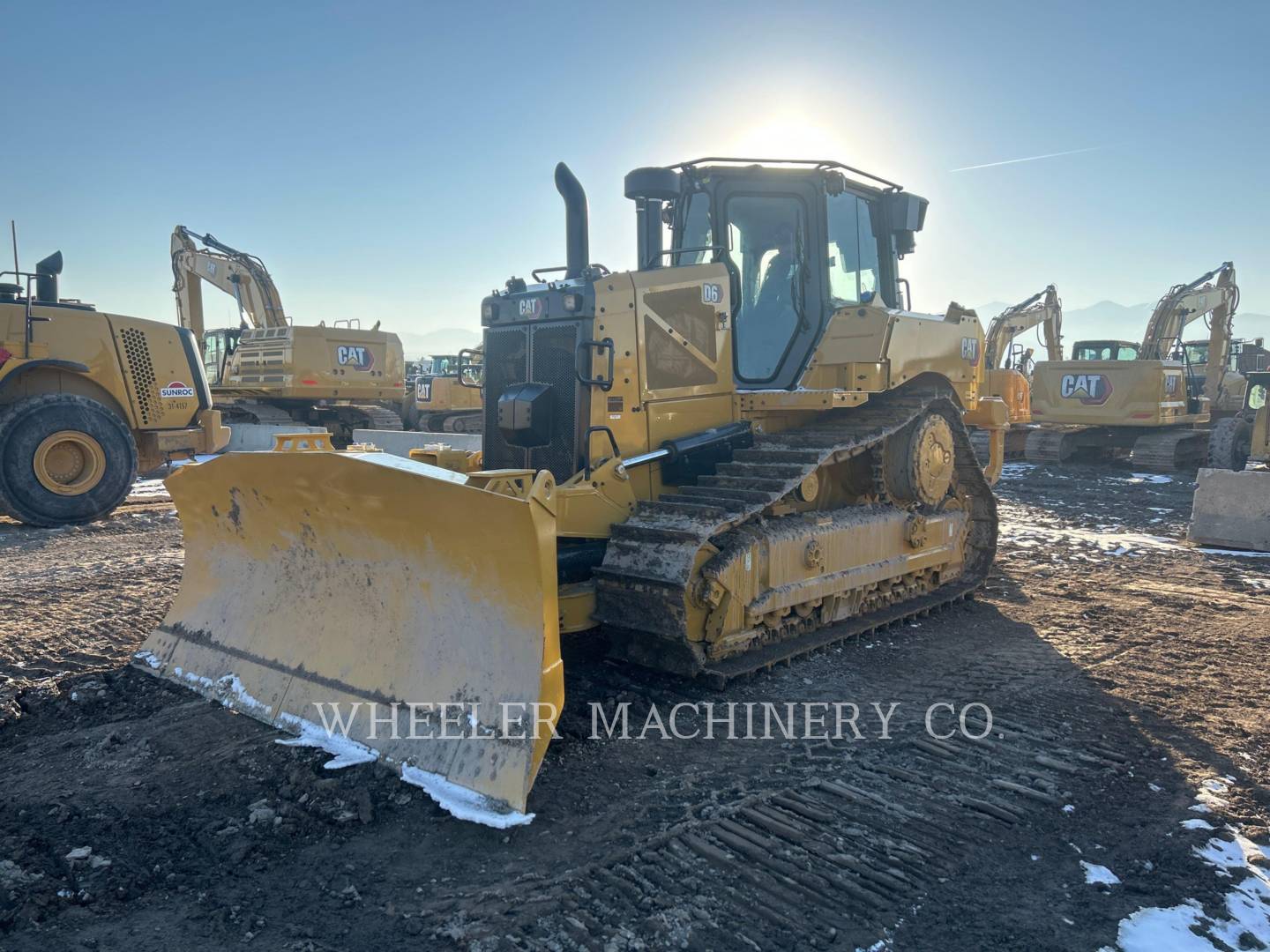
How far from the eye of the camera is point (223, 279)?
64.4 ft

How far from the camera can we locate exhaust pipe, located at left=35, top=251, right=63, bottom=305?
11008 millimetres

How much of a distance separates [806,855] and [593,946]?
887mm

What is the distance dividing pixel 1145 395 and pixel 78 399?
1764 centimetres

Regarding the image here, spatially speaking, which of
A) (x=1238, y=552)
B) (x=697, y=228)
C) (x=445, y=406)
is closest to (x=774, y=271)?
(x=697, y=228)

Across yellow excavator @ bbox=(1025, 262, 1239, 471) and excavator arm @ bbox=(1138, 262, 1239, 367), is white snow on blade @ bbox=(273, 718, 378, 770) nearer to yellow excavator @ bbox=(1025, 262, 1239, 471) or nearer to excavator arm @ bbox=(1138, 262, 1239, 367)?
yellow excavator @ bbox=(1025, 262, 1239, 471)

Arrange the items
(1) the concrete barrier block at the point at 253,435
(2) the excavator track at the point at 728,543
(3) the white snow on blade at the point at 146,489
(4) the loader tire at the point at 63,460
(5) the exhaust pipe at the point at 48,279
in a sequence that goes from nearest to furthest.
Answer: (2) the excavator track at the point at 728,543, (4) the loader tire at the point at 63,460, (5) the exhaust pipe at the point at 48,279, (3) the white snow on blade at the point at 146,489, (1) the concrete barrier block at the point at 253,435

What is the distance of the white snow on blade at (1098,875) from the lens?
3.13 meters

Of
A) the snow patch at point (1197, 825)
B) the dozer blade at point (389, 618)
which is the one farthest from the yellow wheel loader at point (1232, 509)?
the dozer blade at point (389, 618)

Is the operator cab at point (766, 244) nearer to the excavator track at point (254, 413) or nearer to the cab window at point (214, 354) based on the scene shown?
the excavator track at point (254, 413)

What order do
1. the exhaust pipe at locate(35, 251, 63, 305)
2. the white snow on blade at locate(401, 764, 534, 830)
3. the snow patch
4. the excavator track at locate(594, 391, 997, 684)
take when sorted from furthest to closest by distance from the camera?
1. the exhaust pipe at locate(35, 251, 63, 305)
2. the excavator track at locate(594, 391, 997, 684)
3. the snow patch
4. the white snow on blade at locate(401, 764, 534, 830)

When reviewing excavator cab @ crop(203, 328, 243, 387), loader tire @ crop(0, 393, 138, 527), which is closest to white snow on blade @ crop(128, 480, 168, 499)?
loader tire @ crop(0, 393, 138, 527)

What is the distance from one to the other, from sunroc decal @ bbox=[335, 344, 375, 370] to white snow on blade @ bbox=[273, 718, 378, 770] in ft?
53.1

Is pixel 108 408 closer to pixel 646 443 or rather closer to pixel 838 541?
pixel 646 443

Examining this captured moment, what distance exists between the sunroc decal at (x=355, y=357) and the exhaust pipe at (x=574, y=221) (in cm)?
1472
